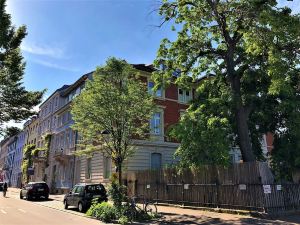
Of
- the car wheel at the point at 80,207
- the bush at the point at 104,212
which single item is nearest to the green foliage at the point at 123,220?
the bush at the point at 104,212

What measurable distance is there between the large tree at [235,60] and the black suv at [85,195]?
25.6 feet

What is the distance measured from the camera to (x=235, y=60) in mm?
21469

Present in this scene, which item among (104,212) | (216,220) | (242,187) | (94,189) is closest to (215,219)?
(216,220)

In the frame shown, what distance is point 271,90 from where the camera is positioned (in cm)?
1666

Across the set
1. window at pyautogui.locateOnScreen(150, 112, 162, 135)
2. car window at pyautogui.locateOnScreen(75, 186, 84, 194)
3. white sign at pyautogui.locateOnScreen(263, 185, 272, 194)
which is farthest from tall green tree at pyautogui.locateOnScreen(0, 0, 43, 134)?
window at pyautogui.locateOnScreen(150, 112, 162, 135)

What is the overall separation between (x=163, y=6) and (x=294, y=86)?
998 cm

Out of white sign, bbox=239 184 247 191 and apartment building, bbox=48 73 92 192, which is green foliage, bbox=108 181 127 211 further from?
apartment building, bbox=48 73 92 192

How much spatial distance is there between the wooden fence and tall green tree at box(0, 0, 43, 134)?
32.1ft

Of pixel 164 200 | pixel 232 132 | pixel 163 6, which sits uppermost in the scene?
pixel 163 6

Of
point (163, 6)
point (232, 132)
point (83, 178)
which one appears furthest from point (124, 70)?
point (83, 178)

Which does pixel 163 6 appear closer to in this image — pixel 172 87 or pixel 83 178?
pixel 172 87

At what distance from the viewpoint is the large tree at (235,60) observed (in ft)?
57.2

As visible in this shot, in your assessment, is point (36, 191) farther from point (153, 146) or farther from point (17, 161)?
point (17, 161)

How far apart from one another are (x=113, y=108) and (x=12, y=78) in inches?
235
